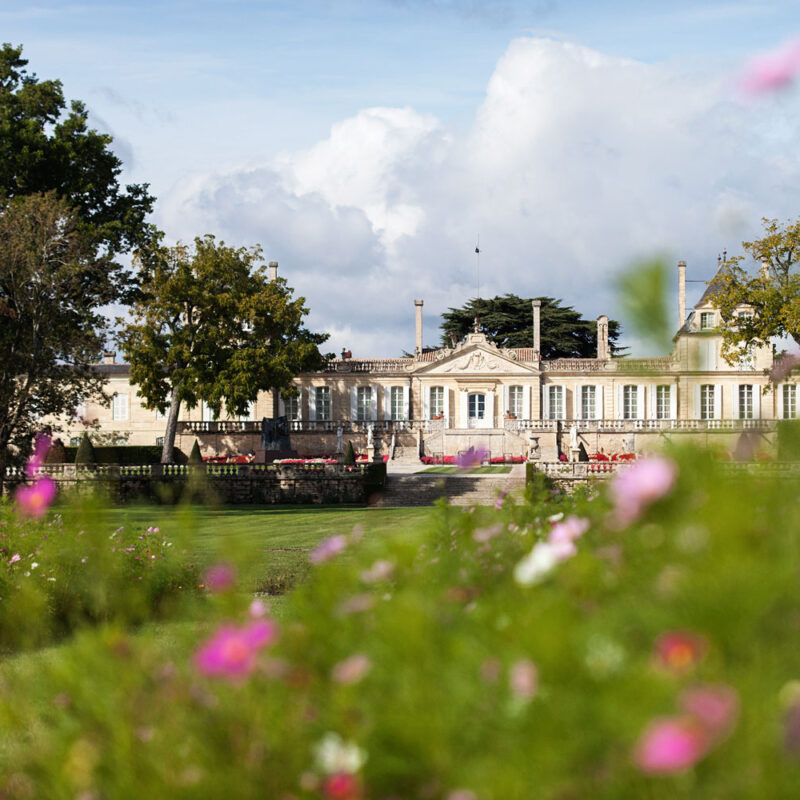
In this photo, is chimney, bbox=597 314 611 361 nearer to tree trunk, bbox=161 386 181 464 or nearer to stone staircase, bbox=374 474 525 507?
stone staircase, bbox=374 474 525 507

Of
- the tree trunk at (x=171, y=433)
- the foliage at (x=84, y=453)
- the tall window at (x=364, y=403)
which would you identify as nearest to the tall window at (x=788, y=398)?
the tall window at (x=364, y=403)

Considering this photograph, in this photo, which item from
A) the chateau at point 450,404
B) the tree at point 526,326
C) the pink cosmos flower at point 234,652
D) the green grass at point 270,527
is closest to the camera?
the pink cosmos flower at point 234,652

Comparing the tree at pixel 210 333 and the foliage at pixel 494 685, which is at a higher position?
the tree at pixel 210 333

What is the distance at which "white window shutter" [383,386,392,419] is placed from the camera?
4241 centimetres

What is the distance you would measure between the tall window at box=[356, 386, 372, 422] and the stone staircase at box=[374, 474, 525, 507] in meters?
14.7

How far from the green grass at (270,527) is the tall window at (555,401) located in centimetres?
1920

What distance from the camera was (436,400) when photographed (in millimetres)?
42500

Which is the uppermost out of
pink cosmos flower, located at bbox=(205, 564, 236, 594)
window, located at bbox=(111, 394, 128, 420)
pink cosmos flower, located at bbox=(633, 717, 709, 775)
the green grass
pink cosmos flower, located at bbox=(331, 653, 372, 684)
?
window, located at bbox=(111, 394, 128, 420)

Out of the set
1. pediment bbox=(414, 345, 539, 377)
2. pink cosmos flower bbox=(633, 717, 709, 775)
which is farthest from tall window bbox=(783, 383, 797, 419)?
pink cosmos flower bbox=(633, 717, 709, 775)

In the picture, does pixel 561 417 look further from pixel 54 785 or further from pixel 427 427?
pixel 54 785

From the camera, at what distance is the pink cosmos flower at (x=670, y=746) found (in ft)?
4.46

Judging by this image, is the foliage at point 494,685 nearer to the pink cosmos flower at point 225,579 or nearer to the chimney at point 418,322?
A: the pink cosmos flower at point 225,579

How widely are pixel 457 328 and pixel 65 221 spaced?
114 feet

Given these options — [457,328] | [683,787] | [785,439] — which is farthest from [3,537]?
[457,328]
